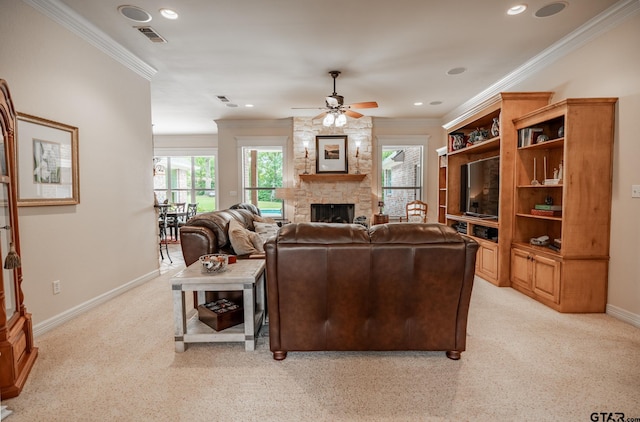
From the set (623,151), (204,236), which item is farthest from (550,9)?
(204,236)

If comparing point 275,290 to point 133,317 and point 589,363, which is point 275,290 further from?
point 589,363

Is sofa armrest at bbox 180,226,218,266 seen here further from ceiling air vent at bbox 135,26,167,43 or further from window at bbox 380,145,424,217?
window at bbox 380,145,424,217

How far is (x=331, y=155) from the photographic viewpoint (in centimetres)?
671

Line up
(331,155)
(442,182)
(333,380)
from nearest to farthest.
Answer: (333,380) → (442,182) → (331,155)

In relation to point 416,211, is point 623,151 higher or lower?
higher

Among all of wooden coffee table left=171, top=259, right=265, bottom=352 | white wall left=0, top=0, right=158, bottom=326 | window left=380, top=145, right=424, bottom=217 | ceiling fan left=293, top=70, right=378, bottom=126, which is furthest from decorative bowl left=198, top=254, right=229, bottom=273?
window left=380, top=145, right=424, bottom=217

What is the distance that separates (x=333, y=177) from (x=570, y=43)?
4.19 metres

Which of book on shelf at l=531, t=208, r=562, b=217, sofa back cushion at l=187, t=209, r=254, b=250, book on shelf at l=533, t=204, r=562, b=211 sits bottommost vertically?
sofa back cushion at l=187, t=209, r=254, b=250

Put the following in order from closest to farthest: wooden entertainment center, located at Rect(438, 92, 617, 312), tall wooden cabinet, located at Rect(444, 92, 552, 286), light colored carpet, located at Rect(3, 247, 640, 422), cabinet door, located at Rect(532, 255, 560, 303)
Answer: light colored carpet, located at Rect(3, 247, 640, 422), wooden entertainment center, located at Rect(438, 92, 617, 312), cabinet door, located at Rect(532, 255, 560, 303), tall wooden cabinet, located at Rect(444, 92, 552, 286)

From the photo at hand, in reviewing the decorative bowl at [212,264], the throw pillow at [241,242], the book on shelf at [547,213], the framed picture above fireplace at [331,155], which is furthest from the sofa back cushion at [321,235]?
the framed picture above fireplace at [331,155]

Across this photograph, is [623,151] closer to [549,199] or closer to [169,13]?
[549,199]

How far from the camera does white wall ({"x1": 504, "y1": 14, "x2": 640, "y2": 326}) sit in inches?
106

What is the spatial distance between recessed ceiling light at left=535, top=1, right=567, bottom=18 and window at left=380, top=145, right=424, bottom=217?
4172mm

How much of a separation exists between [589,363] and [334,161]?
531 cm
